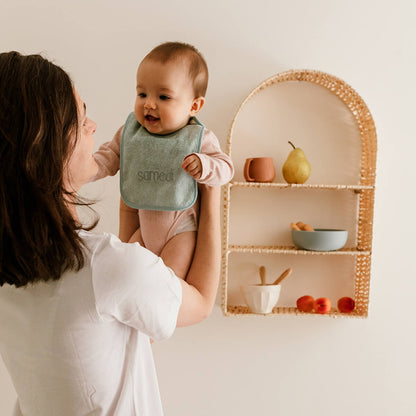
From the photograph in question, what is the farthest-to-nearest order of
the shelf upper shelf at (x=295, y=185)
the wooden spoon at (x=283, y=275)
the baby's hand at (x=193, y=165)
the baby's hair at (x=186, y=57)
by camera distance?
the wooden spoon at (x=283, y=275), the shelf upper shelf at (x=295, y=185), the baby's hair at (x=186, y=57), the baby's hand at (x=193, y=165)

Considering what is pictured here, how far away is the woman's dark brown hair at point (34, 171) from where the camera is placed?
2.47ft

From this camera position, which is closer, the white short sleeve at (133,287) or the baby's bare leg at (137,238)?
the white short sleeve at (133,287)

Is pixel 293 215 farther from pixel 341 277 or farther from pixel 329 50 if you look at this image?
pixel 329 50

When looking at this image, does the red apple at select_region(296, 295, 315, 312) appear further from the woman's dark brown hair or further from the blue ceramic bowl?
the woman's dark brown hair

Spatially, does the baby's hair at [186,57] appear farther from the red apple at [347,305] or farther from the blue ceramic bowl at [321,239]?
the red apple at [347,305]

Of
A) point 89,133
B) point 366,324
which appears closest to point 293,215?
point 366,324

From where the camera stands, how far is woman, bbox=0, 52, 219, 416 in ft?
2.50

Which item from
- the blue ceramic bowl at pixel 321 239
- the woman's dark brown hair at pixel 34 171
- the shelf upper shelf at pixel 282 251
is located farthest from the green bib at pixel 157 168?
the blue ceramic bowl at pixel 321 239

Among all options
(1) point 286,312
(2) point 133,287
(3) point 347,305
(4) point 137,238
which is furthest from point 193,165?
(3) point 347,305

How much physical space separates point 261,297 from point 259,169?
55cm

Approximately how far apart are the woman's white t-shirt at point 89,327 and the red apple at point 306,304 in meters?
1.27

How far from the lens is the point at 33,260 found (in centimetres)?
78

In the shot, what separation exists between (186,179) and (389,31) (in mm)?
1487

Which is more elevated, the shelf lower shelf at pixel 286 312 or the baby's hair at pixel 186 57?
the baby's hair at pixel 186 57
